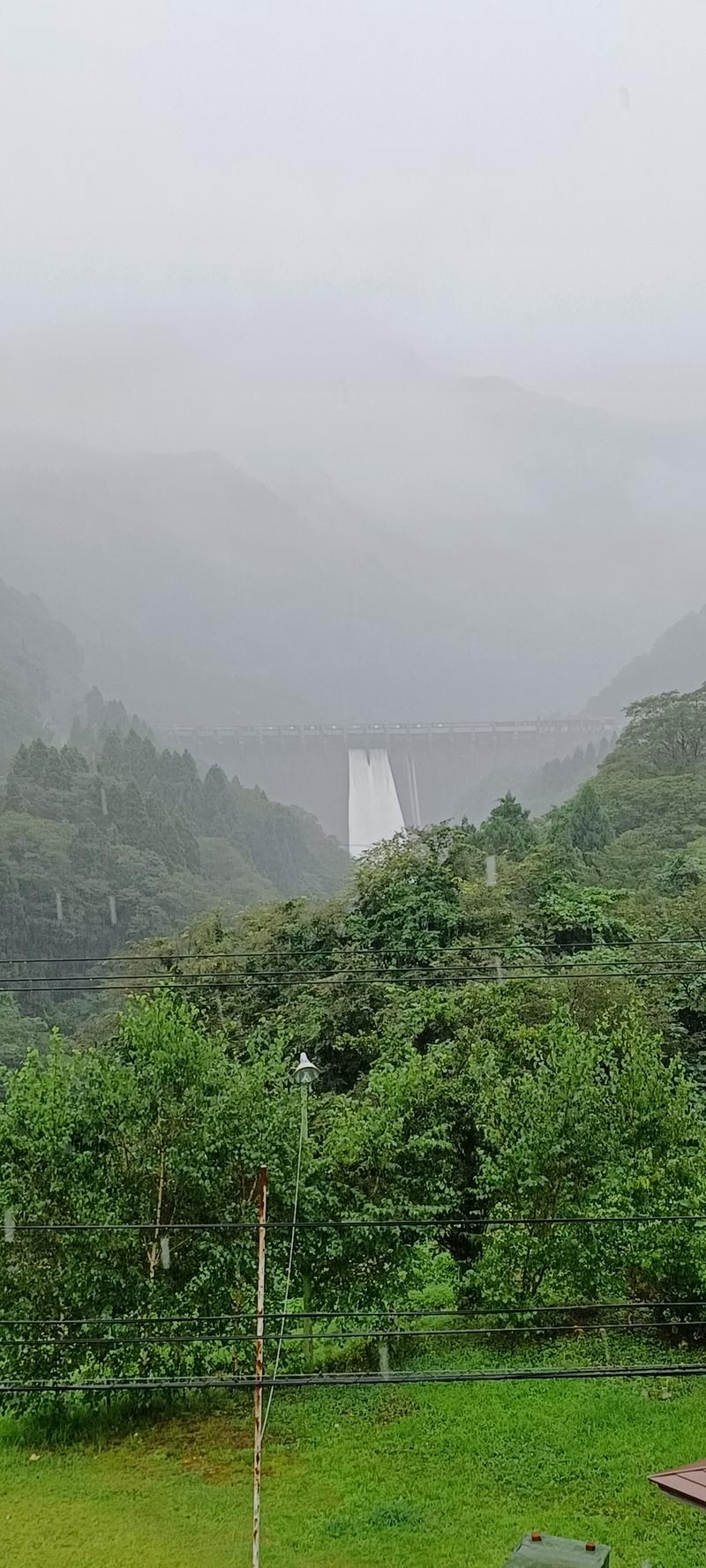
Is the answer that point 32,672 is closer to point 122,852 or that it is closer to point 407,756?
point 407,756

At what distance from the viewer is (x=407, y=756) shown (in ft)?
288

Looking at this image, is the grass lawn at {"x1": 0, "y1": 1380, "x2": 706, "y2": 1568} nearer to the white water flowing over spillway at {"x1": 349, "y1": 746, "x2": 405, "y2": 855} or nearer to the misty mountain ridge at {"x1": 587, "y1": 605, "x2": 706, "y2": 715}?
the white water flowing over spillway at {"x1": 349, "y1": 746, "x2": 405, "y2": 855}

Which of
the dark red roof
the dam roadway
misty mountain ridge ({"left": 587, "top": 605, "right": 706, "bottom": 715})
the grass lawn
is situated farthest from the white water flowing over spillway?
the dark red roof

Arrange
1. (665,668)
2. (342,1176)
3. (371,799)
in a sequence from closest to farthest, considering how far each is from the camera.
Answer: (342,1176) → (371,799) → (665,668)

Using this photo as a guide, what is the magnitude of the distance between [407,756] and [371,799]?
5.91m

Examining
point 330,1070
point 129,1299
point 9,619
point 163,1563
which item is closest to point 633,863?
point 330,1070

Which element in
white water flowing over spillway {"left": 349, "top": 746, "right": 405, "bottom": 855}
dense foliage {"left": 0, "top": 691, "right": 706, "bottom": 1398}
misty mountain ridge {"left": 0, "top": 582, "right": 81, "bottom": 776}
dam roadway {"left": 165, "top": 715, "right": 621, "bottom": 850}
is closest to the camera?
dense foliage {"left": 0, "top": 691, "right": 706, "bottom": 1398}

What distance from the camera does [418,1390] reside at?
1341 cm

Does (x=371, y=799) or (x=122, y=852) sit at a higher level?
(x=371, y=799)

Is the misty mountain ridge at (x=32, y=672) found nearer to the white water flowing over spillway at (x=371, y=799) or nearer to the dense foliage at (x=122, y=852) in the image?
the dense foliage at (x=122, y=852)

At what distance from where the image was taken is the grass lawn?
9984mm

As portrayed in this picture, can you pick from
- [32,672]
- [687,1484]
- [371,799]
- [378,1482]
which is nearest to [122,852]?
[371,799]

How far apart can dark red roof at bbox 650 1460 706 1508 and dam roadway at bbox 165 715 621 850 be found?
69.5m

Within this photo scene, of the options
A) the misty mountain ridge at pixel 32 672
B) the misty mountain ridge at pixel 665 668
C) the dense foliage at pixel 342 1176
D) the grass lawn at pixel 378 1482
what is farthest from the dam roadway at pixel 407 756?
the grass lawn at pixel 378 1482
